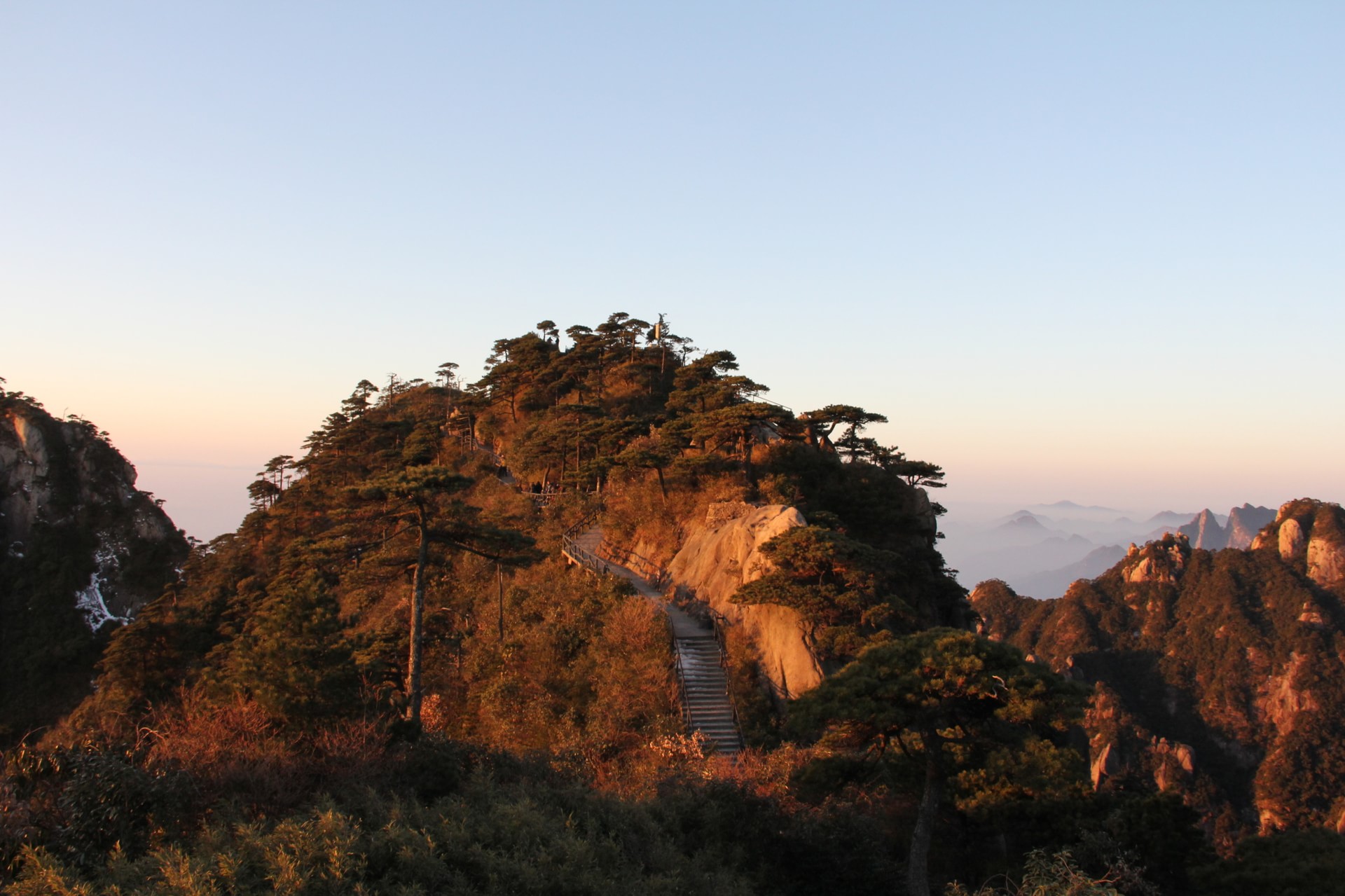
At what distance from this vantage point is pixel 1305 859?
15.0m

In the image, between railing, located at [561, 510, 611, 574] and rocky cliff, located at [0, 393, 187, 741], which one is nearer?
railing, located at [561, 510, 611, 574]

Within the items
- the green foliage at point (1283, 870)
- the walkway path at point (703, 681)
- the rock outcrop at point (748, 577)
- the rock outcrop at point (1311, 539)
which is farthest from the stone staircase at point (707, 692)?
the rock outcrop at point (1311, 539)

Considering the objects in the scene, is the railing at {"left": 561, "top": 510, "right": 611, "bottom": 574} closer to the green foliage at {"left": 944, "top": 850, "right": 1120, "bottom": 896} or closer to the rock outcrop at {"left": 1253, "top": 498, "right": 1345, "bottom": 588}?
the green foliage at {"left": 944, "top": 850, "right": 1120, "bottom": 896}

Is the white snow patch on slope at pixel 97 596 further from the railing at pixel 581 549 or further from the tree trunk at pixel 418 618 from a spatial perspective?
the tree trunk at pixel 418 618

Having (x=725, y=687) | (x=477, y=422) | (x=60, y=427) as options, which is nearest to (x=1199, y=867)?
(x=725, y=687)

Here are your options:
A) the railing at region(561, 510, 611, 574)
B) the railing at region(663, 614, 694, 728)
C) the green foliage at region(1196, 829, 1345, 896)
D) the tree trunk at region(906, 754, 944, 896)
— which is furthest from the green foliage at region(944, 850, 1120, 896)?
the railing at region(561, 510, 611, 574)


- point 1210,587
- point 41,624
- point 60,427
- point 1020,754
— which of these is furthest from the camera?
point 1210,587

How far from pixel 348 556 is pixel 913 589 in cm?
2051

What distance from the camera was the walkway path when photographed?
19.4 metres

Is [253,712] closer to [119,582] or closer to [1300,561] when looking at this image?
[119,582]

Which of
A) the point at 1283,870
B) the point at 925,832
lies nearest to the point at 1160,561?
the point at 1283,870

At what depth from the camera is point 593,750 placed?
58.9 ft

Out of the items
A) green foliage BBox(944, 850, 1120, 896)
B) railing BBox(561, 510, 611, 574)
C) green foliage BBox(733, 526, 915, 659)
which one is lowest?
green foliage BBox(944, 850, 1120, 896)

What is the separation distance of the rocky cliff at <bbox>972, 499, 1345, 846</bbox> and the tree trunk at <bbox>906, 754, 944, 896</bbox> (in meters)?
67.7
